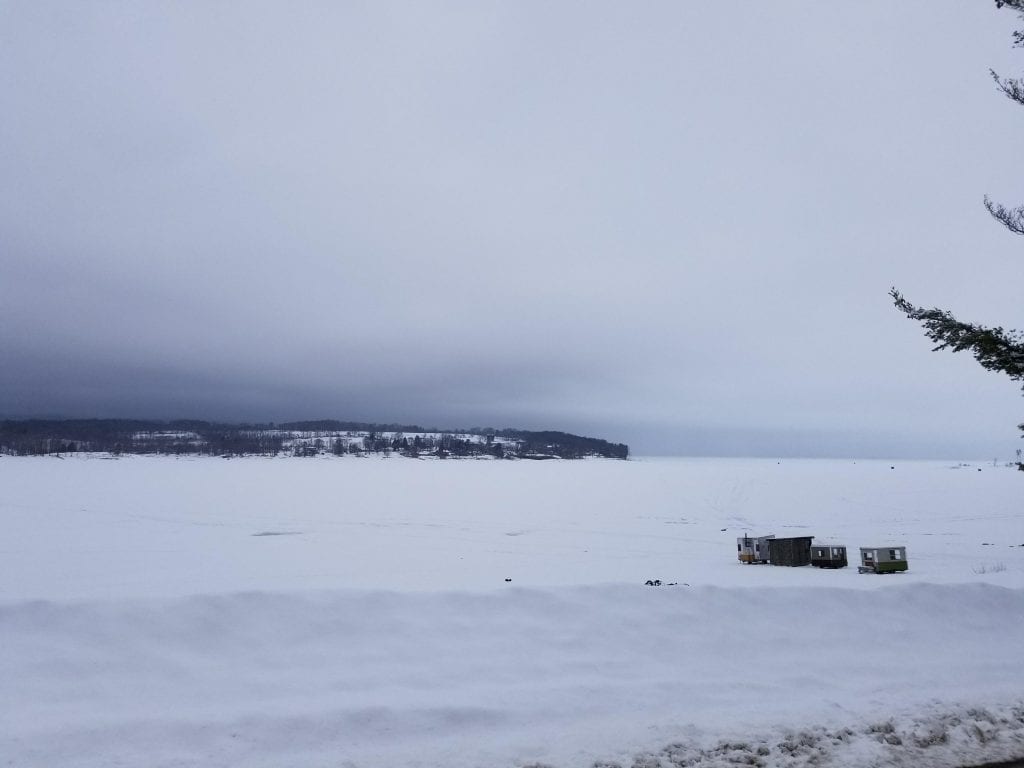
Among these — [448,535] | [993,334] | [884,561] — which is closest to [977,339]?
[993,334]

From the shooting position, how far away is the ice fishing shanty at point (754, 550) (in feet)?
53.4

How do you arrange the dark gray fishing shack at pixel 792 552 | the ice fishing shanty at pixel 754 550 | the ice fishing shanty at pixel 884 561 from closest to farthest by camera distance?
the ice fishing shanty at pixel 884 561
the dark gray fishing shack at pixel 792 552
the ice fishing shanty at pixel 754 550

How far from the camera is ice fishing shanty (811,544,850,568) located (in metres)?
15.1

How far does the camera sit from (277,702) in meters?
6.18

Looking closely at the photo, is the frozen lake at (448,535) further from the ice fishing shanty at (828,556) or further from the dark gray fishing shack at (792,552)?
the dark gray fishing shack at (792,552)

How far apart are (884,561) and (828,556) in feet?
5.48

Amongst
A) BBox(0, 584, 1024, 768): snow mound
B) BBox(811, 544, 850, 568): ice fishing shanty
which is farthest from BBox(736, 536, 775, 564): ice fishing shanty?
BBox(0, 584, 1024, 768): snow mound

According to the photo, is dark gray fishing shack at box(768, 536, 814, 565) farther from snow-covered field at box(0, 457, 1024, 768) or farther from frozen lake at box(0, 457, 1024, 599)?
snow-covered field at box(0, 457, 1024, 768)

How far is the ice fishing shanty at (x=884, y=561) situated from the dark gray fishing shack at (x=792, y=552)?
1931 mm

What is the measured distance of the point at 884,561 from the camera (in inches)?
537

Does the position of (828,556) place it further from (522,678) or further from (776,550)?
(522,678)

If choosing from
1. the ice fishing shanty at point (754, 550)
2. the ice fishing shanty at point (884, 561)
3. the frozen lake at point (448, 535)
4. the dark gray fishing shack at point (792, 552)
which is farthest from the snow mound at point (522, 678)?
the ice fishing shanty at point (754, 550)

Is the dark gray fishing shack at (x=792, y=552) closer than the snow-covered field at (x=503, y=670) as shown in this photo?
No

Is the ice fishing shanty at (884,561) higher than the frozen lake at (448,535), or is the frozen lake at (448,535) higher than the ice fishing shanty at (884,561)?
the ice fishing shanty at (884,561)
